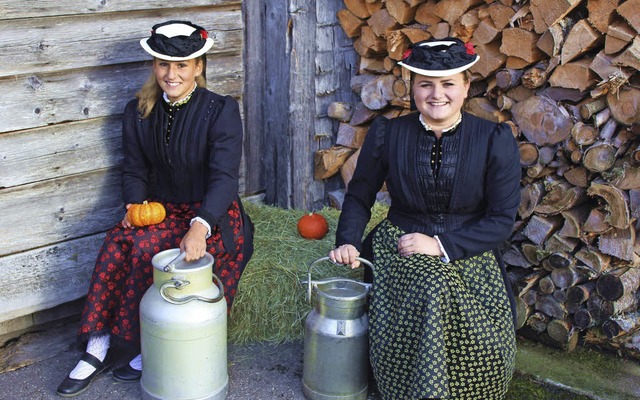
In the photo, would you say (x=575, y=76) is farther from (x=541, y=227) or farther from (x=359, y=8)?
(x=359, y=8)

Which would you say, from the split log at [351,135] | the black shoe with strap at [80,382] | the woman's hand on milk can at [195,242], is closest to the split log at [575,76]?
the split log at [351,135]

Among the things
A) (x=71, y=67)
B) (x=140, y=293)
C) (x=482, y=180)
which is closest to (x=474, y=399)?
(x=482, y=180)

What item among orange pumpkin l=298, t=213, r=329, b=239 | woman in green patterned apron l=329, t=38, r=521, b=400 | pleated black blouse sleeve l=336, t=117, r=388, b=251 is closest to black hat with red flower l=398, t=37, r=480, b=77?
woman in green patterned apron l=329, t=38, r=521, b=400

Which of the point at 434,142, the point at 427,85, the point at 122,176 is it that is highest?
the point at 427,85

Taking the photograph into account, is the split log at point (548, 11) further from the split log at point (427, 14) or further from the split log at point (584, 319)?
the split log at point (584, 319)

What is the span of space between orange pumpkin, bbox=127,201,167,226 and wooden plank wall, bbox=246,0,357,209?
4.31 ft

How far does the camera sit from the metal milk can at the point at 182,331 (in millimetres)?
3859

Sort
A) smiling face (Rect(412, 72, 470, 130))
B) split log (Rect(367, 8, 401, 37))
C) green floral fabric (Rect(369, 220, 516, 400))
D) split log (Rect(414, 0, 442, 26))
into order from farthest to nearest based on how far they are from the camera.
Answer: split log (Rect(367, 8, 401, 37)) → split log (Rect(414, 0, 442, 26)) → smiling face (Rect(412, 72, 470, 130)) → green floral fabric (Rect(369, 220, 516, 400))

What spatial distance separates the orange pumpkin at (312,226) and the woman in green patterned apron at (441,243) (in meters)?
0.90

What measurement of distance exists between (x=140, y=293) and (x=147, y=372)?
1.42 feet

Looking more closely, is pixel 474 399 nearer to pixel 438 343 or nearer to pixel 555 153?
pixel 438 343

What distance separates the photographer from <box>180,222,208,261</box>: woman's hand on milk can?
4.05 m

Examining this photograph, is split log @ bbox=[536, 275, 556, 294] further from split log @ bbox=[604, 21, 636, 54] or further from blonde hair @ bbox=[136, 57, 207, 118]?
blonde hair @ bbox=[136, 57, 207, 118]

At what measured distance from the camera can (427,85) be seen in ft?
12.6
